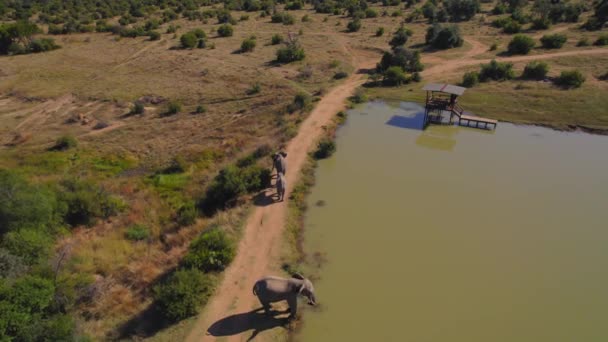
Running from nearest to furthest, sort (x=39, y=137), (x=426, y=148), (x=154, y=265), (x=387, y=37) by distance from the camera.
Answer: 1. (x=154, y=265)
2. (x=426, y=148)
3. (x=39, y=137)
4. (x=387, y=37)

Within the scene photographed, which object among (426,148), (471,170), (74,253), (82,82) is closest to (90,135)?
(82,82)

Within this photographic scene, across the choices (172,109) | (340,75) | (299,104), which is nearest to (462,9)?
(340,75)

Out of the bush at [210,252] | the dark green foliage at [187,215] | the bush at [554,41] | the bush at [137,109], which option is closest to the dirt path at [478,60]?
the bush at [554,41]

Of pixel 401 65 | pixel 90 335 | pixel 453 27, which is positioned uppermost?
pixel 453 27

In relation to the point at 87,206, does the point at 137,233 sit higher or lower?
lower

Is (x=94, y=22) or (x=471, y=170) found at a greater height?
(x=94, y=22)

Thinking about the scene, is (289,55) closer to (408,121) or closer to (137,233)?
(408,121)

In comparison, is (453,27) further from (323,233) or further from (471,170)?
(323,233)
